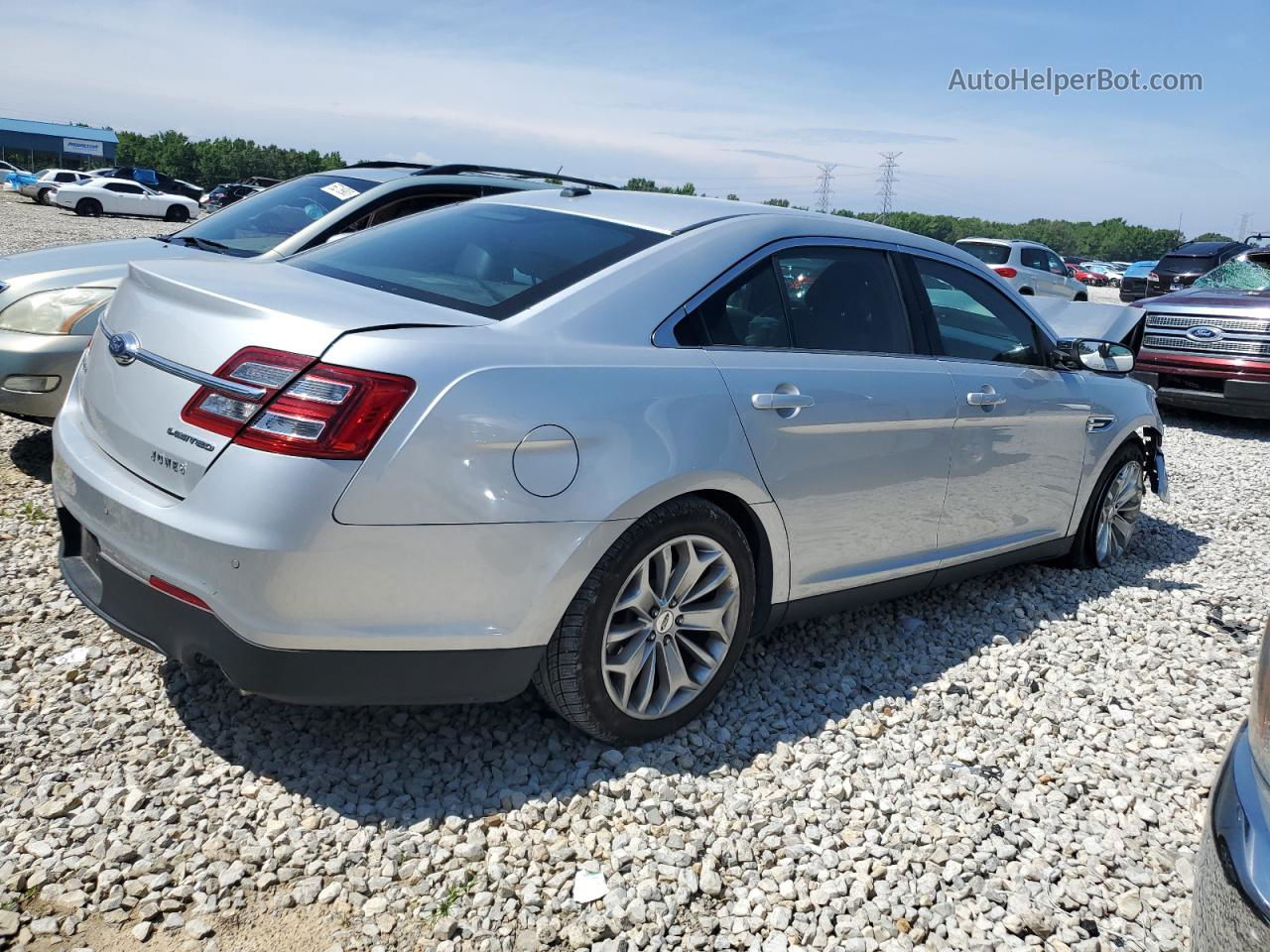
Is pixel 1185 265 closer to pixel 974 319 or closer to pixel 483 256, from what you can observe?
pixel 974 319

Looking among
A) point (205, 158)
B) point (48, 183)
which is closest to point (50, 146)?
point (205, 158)

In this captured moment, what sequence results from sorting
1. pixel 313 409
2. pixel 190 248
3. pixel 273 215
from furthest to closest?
pixel 273 215
pixel 190 248
pixel 313 409

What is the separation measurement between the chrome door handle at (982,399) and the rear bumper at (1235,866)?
2.15 m

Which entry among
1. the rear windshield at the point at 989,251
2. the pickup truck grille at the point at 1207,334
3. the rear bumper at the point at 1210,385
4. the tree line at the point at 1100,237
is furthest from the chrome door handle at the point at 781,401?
Result: the tree line at the point at 1100,237

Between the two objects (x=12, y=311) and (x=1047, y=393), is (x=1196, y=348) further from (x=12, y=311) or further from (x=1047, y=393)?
(x=12, y=311)

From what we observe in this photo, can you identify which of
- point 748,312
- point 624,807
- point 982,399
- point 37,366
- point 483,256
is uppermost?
point 483,256

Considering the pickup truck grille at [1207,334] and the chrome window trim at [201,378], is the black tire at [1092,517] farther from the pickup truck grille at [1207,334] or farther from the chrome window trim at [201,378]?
the pickup truck grille at [1207,334]

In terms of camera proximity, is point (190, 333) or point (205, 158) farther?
point (205, 158)

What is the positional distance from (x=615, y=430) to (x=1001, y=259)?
15.9 m

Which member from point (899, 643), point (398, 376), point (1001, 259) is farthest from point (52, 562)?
point (1001, 259)

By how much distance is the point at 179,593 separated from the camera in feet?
8.15

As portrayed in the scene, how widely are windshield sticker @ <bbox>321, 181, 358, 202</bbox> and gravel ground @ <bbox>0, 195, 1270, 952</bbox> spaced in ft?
9.50

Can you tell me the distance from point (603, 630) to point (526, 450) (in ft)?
1.90

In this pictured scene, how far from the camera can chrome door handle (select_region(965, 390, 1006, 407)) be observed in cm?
387
